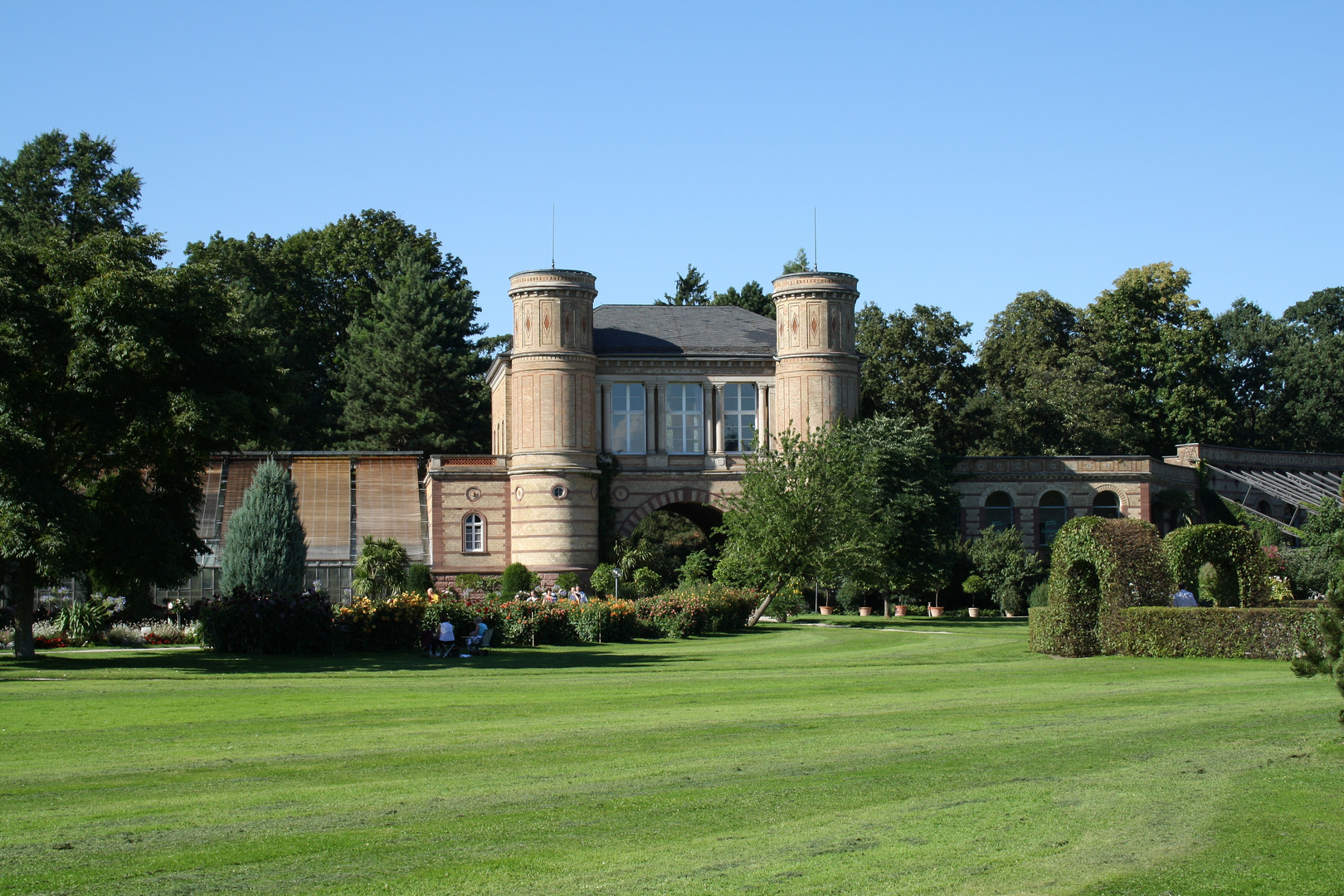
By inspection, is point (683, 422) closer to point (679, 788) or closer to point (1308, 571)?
point (1308, 571)

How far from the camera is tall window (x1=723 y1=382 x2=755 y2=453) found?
5772 cm

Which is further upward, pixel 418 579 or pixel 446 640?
pixel 418 579

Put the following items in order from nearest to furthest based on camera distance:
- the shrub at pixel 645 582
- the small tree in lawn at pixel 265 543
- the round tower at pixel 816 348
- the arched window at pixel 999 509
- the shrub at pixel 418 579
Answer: the small tree in lawn at pixel 265 543 < the shrub at pixel 645 582 < the shrub at pixel 418 579 < the round tower at pixel 816 348 < the arched window at pixel 999 509

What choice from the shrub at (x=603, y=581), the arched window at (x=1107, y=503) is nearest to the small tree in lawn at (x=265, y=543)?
the shrub at (x=603, y=581)

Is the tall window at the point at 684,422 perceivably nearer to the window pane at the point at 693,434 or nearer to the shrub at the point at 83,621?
the window pane at the point at 693,434

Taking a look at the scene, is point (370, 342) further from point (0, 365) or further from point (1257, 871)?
point (1257, 871)

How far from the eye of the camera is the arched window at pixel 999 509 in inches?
2360

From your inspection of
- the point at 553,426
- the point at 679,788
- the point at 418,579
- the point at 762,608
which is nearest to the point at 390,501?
the point at 418,579

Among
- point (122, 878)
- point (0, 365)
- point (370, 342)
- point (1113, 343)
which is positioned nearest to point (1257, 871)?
point (122, 878)

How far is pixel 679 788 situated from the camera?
11438 mm

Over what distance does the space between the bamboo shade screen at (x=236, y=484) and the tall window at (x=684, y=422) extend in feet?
56.9

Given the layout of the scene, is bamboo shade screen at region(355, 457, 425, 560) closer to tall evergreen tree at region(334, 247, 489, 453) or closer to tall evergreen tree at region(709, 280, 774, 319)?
tall evergreen tree at region(334, 247, 489, 453)

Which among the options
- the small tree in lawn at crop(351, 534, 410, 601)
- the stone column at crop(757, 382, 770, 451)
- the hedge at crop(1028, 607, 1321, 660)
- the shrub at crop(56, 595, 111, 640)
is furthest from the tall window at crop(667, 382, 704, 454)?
the hedge at crop(1028, 607, 1321, 660)

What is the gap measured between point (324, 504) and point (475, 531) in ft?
20.8
